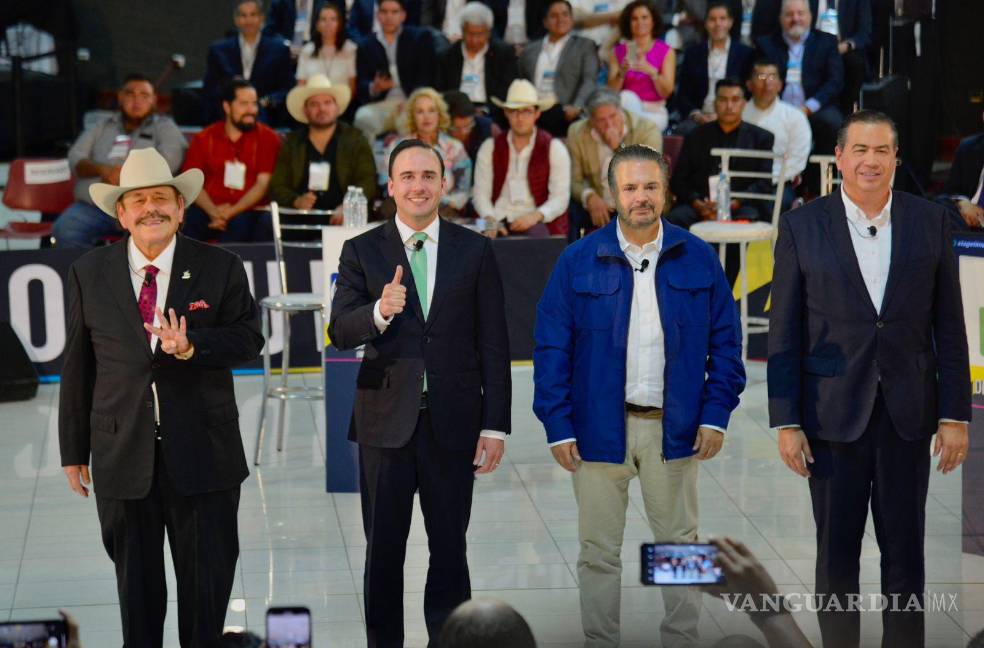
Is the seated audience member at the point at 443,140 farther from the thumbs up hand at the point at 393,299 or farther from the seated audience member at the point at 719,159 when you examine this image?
the thumbs up hand at the point at 393,299

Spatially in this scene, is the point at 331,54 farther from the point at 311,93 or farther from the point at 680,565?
the point at 680,565

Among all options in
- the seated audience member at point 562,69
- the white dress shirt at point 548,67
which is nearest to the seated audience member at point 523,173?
the seated audience member at point 562,69

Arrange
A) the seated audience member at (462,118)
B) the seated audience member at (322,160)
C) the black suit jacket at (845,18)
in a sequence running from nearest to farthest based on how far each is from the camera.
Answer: the seated audience member at (322,160) → the seated audience member at (462,118) → the black suit jacket at (845,18)

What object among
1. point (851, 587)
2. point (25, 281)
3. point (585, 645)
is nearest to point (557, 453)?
point (585, 645)

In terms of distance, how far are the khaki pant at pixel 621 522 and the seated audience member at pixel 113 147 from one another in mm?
6137

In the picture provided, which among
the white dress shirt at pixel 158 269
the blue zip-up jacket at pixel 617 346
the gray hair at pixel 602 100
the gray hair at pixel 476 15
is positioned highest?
the gray hair at pixel 476 15

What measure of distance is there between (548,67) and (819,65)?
197 centimetres

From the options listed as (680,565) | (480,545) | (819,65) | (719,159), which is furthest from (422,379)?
(819,65)

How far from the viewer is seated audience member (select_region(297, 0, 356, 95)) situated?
1112 centimetres

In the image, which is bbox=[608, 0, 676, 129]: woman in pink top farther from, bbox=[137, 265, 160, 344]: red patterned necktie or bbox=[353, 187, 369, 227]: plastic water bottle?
bbox=[137, 265, 160, 344]: red patterned necktie

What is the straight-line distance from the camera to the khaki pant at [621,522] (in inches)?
169

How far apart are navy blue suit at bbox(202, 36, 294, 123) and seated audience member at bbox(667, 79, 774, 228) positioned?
3.14 m

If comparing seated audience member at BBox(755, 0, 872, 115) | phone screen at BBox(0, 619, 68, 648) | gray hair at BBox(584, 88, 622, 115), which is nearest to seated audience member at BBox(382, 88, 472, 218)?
gray hair at BBox(584, 88, 622, 115)

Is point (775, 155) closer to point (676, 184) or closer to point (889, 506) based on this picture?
point (676, 184)
